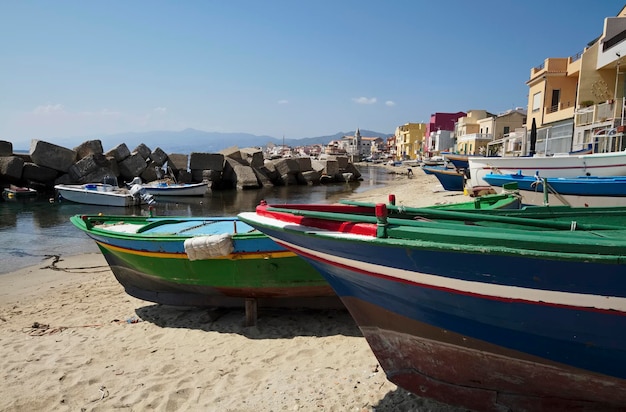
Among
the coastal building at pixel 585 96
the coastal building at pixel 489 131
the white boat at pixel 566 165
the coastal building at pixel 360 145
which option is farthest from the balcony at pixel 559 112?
the coastal building at pixel 360 145

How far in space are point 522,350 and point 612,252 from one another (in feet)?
3.30

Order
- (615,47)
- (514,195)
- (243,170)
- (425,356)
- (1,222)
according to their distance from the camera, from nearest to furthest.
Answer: (425,356) → (514,195) → (1,222) → (615,47) → (243,170)

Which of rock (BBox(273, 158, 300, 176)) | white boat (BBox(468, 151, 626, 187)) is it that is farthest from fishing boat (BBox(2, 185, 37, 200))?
white boat (BBox(468, 151, 626, 187))

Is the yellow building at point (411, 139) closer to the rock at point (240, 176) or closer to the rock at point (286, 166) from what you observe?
the rock at point (286, 166)

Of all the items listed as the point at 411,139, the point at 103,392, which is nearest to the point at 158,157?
the point at 103,392

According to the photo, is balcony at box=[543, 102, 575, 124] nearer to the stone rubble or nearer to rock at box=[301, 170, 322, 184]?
rock at box=[301, 170, 322, 184]

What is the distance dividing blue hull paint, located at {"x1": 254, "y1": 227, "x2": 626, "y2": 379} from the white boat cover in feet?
7.41

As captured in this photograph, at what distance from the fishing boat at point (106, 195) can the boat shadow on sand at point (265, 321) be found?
59.4 ft

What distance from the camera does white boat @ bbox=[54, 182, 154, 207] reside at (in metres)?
23.1

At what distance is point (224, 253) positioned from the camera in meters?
5.38

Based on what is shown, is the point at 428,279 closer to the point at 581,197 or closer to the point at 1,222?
the point at 581,197

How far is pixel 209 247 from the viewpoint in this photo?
17.6 ft

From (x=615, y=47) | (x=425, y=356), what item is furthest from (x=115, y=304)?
(x=615, y=47)

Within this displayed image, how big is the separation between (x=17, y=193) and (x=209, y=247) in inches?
1091
